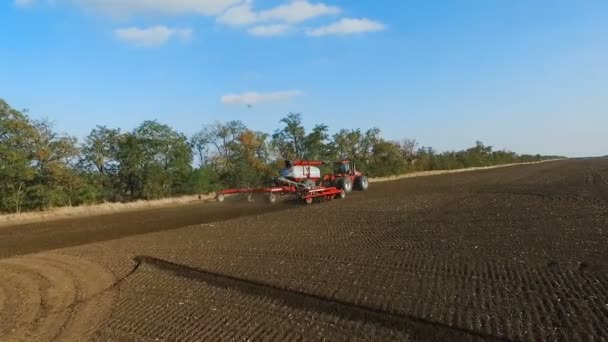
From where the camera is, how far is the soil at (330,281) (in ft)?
19.6

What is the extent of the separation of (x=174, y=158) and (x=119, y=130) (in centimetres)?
390

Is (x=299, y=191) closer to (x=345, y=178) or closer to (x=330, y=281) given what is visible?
(x=345, y=178)

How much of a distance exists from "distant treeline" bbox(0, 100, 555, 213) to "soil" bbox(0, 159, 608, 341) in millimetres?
12234

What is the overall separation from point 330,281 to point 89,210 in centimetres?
2179

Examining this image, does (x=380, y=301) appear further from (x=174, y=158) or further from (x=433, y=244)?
(x=174, y=158)

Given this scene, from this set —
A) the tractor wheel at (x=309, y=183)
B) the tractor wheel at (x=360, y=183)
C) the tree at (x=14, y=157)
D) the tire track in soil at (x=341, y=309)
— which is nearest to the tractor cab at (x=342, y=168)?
the tractor wheel at (x=360, y=183)

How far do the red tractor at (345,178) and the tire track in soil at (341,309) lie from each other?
55.8ft

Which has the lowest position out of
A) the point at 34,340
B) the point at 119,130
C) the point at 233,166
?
the point at 34,340

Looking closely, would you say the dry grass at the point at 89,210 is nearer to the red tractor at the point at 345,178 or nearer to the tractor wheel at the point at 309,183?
the tractor wheel at the point at 309,183

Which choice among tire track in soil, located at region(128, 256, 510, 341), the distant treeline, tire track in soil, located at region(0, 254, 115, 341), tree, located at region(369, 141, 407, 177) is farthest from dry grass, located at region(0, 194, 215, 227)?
tree, located at region(369, 141, 407, 177)

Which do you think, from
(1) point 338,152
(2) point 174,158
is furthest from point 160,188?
(1) point 338,152

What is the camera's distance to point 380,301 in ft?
22.2

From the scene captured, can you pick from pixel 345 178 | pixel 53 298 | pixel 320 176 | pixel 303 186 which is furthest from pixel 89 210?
pixel 53 298

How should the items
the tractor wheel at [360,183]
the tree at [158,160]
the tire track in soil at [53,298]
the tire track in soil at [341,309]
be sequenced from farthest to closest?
the tree at [158,160], the tractor wheel at [360,183], the tire track in soil at [53,298], the tire track in soil at [341,309]
